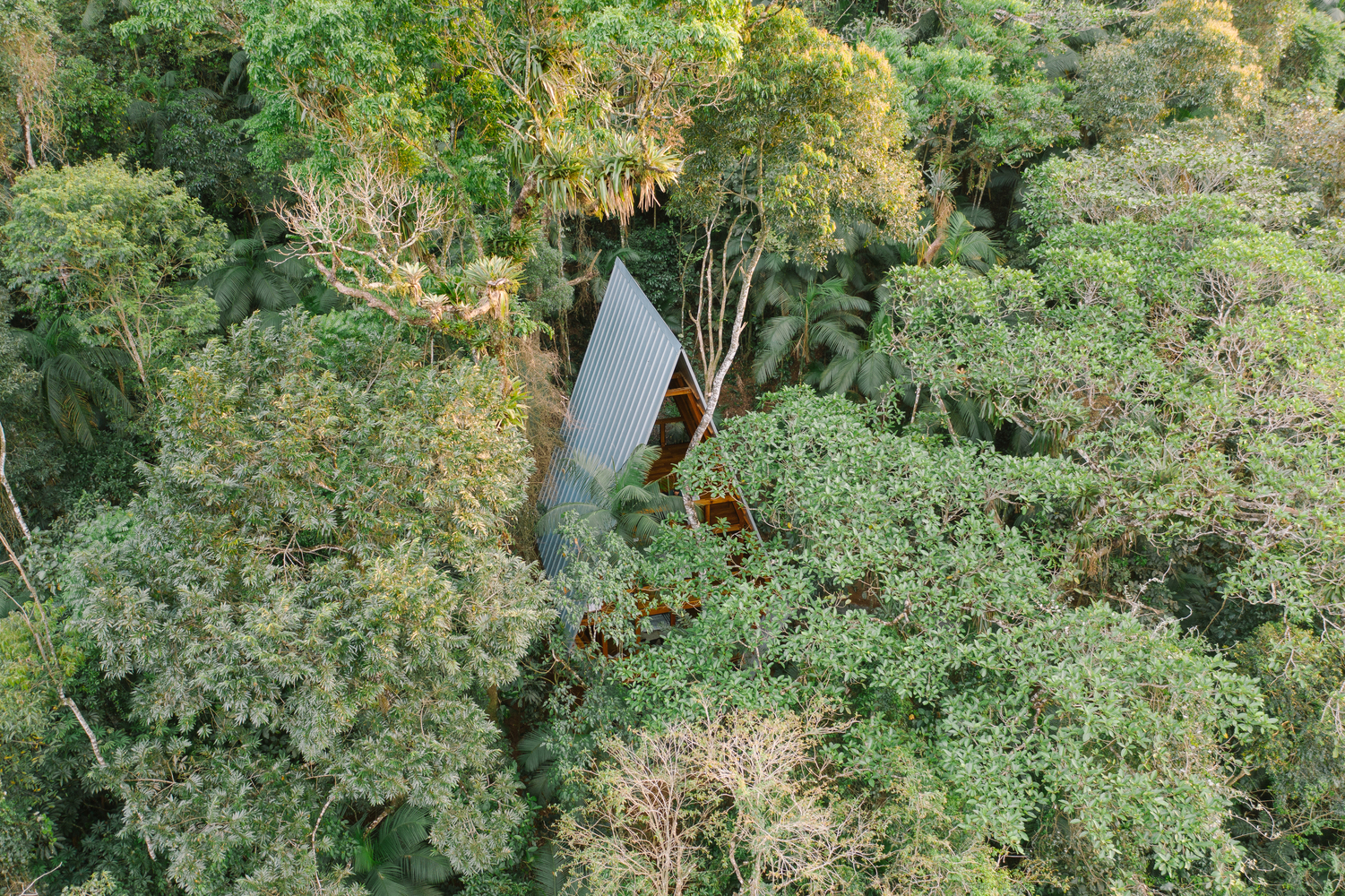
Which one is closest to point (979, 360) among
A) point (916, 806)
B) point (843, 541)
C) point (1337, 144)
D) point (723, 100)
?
point (843, 541)

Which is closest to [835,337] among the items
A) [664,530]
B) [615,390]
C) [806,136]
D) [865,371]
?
[865,371]

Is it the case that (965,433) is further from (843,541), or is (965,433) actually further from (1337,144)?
(1337,144)

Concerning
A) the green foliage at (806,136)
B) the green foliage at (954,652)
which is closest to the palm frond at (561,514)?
the green foliage at (954,652)

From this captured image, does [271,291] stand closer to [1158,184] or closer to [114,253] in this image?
[114,253]

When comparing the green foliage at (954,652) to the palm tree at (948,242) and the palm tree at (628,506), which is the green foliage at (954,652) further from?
the palm tree at (948,242)

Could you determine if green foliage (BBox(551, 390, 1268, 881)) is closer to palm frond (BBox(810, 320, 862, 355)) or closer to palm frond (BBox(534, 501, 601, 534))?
palm frond (BBox(534, 501, 601, 534))

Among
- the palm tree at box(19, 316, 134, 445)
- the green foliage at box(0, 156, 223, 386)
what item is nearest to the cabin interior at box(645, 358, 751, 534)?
the green foliage at box(0, 156, 223, 386)

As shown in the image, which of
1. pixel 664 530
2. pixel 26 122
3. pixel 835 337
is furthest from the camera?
pixel 835 337
